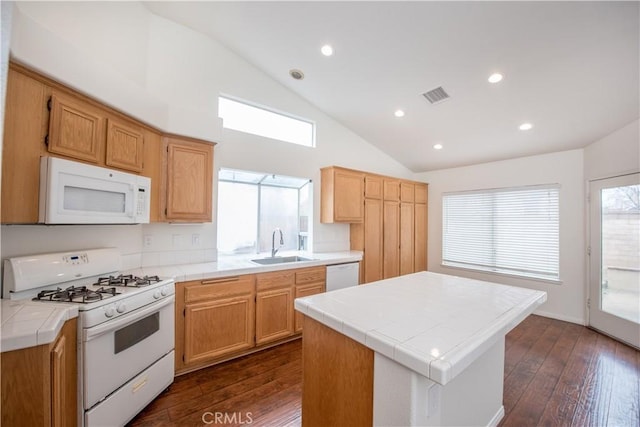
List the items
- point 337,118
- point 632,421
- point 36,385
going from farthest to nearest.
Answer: point 337,118
point 632,421
point 36,385

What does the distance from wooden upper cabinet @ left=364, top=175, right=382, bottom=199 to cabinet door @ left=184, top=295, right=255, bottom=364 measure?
236 cm

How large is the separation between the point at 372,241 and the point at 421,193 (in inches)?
66.3

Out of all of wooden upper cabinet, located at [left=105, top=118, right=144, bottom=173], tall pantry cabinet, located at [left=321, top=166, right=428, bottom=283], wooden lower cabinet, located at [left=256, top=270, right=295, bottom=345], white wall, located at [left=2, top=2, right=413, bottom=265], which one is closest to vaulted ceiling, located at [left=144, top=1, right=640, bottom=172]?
white wall, located at [left=2, top=2, right=413, bottom=265]

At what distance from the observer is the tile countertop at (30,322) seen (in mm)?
1098

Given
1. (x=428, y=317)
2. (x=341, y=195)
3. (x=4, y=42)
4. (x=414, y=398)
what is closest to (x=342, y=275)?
(x=341, y=195)

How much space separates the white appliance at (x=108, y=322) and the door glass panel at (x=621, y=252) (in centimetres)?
479

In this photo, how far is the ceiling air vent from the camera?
9.75 ft

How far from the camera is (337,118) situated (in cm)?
405

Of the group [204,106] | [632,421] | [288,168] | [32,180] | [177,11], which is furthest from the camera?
[288,168]

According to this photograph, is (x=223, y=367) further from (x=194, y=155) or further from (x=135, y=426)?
(x=194, y=155)

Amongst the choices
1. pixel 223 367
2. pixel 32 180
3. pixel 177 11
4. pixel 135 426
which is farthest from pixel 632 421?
pixel 177 11

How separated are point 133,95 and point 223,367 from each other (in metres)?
2.50

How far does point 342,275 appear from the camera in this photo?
3373mm

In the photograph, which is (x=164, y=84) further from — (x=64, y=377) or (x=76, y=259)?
(x=64, y=377)
